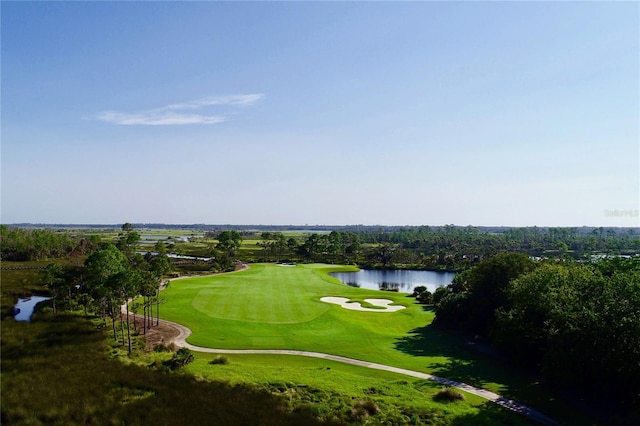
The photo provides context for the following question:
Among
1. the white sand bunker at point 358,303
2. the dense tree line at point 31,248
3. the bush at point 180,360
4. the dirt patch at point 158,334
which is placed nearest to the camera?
the bush at point 180,360

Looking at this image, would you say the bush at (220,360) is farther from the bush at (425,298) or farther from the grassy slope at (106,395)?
the bush at (425,298)

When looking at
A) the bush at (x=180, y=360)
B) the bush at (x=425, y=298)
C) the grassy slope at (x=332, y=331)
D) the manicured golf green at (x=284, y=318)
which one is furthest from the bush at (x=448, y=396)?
the bush at (x=425, y=298)

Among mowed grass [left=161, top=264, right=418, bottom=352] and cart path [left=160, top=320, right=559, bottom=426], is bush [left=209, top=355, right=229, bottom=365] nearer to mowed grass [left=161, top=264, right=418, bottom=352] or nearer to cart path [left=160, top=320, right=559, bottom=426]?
cart path [left=160, top=320, right=559, bottom=426]

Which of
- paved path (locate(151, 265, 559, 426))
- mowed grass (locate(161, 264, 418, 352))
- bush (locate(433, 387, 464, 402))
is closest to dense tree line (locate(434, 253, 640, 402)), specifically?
paved path (locate(151, 265, 559, 426))

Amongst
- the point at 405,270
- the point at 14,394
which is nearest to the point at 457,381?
the point at 14,394

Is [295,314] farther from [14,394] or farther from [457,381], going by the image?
[14,394]

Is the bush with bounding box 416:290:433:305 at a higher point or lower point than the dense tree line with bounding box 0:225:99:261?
lower
